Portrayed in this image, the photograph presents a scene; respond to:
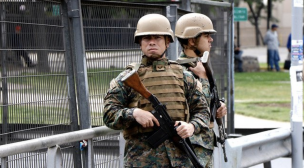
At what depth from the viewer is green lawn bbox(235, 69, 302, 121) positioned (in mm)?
14366

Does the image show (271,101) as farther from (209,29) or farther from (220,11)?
(209,29)

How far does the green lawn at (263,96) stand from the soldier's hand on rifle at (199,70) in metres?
8.86

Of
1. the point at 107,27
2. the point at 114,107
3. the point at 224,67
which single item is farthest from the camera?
the point at 224,67

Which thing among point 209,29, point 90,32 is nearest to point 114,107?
point 209,29

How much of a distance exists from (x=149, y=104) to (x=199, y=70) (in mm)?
843

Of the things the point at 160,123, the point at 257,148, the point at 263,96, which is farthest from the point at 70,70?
the point at 263,96

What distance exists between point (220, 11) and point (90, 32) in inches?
156

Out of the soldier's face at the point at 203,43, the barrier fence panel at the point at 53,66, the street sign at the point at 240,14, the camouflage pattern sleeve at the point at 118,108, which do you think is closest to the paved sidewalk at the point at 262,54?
the street sign at the point at 240,14

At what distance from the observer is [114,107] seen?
3904mm

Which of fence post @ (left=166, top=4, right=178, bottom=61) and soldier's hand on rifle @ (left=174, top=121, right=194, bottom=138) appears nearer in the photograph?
soldier's hand on rifle @ (left=174, top=121, right=194, bottom=138)

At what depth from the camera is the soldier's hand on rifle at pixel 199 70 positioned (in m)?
4.67

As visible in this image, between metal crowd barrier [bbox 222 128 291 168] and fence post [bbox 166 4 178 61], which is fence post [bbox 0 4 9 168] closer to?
fence post [bbox 166 4 178 61]

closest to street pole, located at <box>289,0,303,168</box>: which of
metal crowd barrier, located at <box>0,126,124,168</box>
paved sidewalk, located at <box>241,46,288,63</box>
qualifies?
metal crowd barrier, located at <box>0,126,124,168</box>

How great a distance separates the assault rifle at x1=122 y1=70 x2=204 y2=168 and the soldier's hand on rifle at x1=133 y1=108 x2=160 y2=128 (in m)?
0.04
